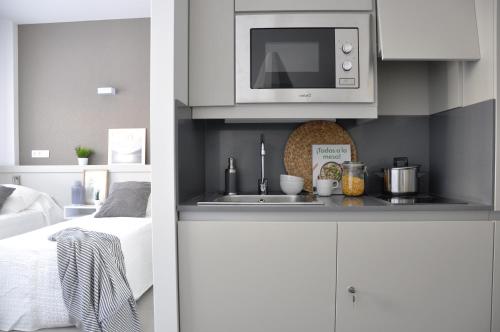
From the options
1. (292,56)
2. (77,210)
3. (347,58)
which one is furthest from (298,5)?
(77,210)

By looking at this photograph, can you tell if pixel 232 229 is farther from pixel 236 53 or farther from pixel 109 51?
pixel 109 51

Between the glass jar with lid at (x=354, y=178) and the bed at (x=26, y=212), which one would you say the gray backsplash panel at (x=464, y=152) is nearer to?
the glass jar with lid at (x=354, y=178)

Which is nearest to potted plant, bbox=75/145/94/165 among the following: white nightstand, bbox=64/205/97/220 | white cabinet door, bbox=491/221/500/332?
white nightstand, bbox=64/205/97/220

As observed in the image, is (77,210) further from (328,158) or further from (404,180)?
(404,180)

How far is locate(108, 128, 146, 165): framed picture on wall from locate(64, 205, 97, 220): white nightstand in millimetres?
555

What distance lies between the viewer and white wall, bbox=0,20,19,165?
4238mm

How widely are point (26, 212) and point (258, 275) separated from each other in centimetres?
316

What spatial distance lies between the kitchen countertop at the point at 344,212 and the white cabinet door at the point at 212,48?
1.70 ft

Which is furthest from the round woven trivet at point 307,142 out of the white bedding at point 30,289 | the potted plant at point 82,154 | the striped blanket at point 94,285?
the potted plant at point 82,154

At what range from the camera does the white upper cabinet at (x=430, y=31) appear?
156cm

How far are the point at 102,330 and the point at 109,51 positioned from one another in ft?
10.3

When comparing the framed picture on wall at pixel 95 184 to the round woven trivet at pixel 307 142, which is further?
the framed picture on wall at pixel 95 184

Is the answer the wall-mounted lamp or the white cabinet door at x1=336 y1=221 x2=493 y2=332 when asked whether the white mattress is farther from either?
the white cabinet door at x1=336 y1=221 x2=493 y2=332

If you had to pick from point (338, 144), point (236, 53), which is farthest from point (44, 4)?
Answer: point (338, 144)
